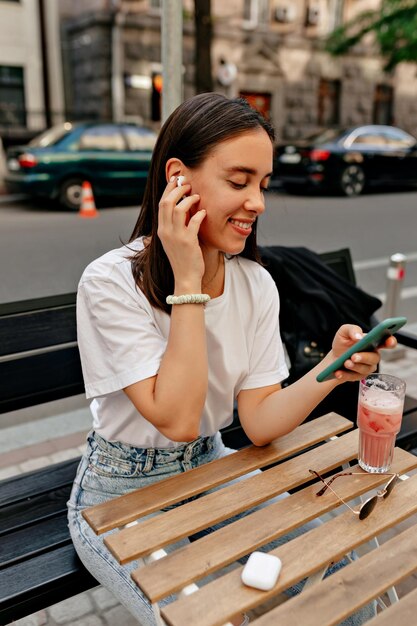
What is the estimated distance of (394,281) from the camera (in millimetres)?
4227

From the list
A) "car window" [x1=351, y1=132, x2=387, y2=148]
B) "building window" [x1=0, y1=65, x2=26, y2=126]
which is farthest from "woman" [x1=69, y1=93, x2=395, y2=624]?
"building window" [x1=0, y1=65, x2=26, y2=126]

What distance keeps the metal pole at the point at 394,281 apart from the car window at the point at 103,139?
7.30 m

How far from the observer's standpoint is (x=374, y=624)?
3.72 feet

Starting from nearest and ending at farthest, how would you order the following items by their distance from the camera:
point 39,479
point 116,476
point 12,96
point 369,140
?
point 116,476
point 39,479
point 369,140
point 12,96

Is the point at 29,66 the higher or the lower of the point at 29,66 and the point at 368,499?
the higher

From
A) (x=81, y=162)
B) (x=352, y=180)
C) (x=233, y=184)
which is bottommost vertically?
(x=352, y=180)

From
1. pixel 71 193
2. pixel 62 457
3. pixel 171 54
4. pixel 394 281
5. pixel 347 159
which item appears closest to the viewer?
pixel 62 457

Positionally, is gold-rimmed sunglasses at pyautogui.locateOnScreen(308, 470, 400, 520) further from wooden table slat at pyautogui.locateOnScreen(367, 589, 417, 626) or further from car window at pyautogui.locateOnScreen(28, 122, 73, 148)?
car window at pyautogui.locateOnScreen(28, 122, 73, 148)

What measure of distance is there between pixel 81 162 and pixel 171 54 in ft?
23.7

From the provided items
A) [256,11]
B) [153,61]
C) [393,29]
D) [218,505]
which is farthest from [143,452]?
[256,11]

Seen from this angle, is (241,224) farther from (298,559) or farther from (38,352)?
(38,352)

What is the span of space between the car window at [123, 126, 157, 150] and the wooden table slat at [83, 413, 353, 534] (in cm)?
972

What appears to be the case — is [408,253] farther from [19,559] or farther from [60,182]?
[19,559]

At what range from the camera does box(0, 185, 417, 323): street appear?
6.27m
